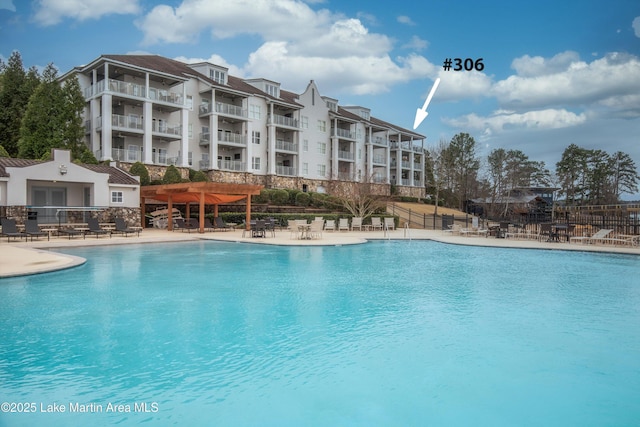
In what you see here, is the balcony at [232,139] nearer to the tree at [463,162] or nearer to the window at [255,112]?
the window at [255,112]

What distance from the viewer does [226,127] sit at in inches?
1603

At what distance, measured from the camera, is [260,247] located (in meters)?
18.2

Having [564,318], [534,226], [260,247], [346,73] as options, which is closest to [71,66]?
[346,73]

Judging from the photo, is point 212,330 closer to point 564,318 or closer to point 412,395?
point 412,395

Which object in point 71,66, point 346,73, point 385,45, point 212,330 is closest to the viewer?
point 212,330

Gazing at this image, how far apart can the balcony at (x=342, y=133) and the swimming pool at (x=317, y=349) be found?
39.3 meters

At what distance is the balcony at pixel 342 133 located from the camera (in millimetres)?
49312

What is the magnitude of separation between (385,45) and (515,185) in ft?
96.4

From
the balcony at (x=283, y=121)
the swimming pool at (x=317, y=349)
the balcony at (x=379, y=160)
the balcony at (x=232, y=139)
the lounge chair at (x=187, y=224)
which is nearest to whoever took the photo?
the swimming pool at (x=317, y=349)

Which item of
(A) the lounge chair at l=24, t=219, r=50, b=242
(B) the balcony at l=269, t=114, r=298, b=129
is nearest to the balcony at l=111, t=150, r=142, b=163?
(A) the lounge chair at l=24, t=219, r=50, b=242

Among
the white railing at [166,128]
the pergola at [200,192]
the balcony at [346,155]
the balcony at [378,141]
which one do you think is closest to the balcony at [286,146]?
the balcony at [346,155]

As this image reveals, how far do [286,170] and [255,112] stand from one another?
6.50m

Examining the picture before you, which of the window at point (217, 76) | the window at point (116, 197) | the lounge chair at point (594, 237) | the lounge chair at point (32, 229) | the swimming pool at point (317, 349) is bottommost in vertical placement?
the swimming pool at point (317, 349)

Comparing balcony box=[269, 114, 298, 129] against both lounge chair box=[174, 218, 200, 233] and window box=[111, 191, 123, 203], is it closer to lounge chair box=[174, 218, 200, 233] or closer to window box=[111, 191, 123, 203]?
lounge chair box=[174, 218, 200, 233]
